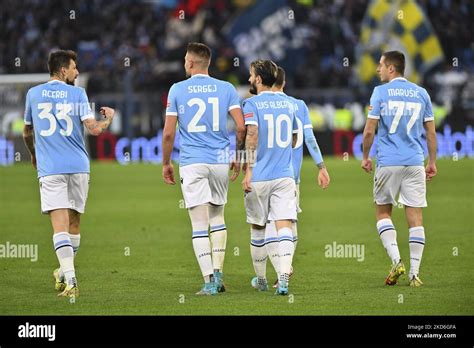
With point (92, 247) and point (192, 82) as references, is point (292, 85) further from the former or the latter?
point (192, 82)

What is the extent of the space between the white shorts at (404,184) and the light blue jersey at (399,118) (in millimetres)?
63

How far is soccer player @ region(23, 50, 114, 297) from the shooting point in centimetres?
1055

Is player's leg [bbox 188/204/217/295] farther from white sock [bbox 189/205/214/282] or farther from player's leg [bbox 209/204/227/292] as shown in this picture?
player's leg [bbox 209/204/227/292]

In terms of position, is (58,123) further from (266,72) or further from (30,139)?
(266,72)

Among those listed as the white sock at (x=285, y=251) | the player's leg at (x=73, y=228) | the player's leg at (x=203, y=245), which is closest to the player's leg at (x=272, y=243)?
the white sock at (x=285, y=251)

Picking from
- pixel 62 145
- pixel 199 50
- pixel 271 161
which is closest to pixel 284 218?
pixel 271 161

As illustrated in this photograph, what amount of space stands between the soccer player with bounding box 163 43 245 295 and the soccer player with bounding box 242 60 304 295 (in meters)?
0.15

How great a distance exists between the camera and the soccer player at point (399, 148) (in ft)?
36.8

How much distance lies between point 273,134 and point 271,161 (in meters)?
0.25

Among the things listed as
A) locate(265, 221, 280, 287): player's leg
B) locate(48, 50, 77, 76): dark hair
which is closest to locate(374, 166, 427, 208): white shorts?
locate(265, 221, 280, 287): player's leg

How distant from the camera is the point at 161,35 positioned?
4081cm

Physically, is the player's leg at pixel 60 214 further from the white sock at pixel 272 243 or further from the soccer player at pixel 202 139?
the white sock at pixel 272 243

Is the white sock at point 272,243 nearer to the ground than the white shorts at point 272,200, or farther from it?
nearer to the ground

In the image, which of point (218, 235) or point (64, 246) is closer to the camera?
point (64, 246)
